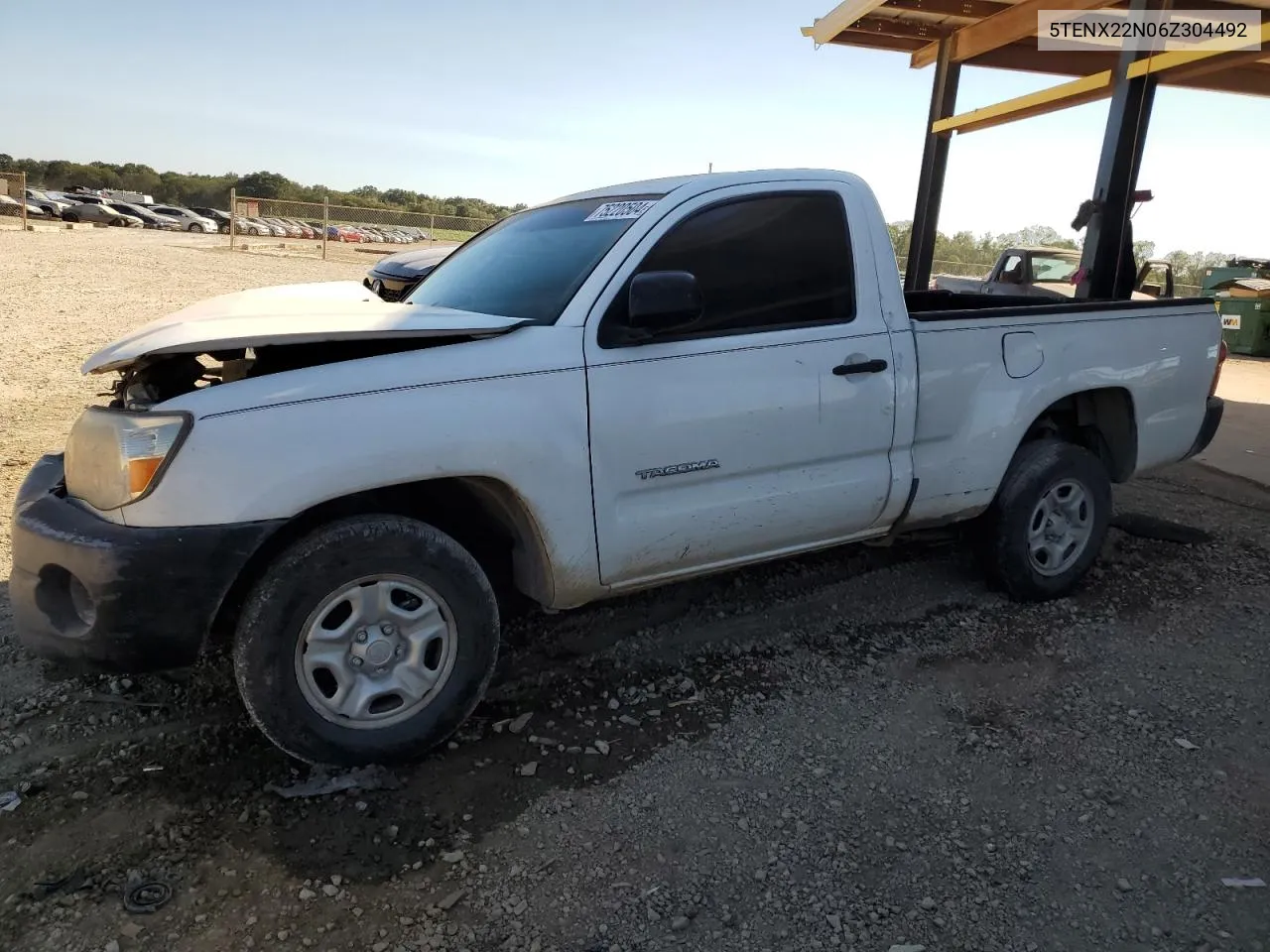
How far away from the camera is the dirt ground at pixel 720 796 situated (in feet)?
7.73

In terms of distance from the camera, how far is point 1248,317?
16.1m

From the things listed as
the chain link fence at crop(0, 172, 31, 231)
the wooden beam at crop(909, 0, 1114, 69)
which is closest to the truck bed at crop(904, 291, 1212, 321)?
the wooden beam at crop(909, 0, 1114, 69)

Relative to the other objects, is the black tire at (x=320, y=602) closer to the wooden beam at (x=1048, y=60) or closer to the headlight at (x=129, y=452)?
the headlight at (x=129, y=452)

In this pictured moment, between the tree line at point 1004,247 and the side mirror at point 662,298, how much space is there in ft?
68.2

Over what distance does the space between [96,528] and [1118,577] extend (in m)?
4.70

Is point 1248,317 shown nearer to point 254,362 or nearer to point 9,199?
point 254,362

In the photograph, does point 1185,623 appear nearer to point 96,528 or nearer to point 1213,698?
point 1213,698

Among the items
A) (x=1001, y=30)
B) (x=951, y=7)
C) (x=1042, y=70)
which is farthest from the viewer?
(x=1042, y=70)

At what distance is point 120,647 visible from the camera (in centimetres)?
261

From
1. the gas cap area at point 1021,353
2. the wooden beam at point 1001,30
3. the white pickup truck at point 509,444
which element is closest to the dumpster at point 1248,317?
the wooden beam at point 1001,30

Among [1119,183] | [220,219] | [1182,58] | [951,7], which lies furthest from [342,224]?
[1182,58]

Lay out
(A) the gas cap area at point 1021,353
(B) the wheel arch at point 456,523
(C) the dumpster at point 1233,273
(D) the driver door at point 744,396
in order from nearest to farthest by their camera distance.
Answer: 1. (B) the wheel arch at point 456,523
2. (D) the driver door at point 744,396
3. (A) the gas cap area at point 1021,353
4. (C) the dumpster at point 1233,273

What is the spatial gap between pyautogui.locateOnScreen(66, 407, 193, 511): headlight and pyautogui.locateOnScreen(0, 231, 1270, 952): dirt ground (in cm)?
94

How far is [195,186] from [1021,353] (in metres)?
99.0
